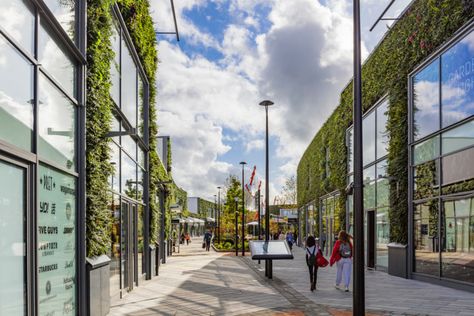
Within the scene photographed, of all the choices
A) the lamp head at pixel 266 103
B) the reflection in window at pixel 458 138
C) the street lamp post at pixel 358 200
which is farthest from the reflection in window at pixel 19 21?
the lamp head at pixel 266 103

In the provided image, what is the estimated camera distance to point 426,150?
16984 millimetres

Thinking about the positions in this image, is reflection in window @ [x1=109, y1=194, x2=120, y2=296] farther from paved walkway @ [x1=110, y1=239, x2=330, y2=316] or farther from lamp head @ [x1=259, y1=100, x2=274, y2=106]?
lamp head @ [x1=259, y1=100, x2=274, y2=106]

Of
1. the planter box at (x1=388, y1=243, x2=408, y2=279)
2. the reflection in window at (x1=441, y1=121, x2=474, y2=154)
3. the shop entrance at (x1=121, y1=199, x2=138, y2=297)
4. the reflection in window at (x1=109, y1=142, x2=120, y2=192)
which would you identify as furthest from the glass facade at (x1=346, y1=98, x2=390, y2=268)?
the reflection in window at (x1=109, y1=142, x2=120, y2=192)

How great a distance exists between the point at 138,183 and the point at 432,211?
337 inches

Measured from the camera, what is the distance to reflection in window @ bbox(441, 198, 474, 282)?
45.6ft

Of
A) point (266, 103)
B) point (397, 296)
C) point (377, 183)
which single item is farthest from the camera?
point (377, 183)

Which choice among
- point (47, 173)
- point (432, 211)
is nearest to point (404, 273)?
point (432, 211)

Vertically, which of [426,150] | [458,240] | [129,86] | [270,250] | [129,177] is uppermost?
[129,86]

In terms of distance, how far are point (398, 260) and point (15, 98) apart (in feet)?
50.0

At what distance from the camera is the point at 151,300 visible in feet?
41.1

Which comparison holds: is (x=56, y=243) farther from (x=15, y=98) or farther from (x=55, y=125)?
(x=15, y=98)

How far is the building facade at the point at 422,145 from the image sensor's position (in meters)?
14.5

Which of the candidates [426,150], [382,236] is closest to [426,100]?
[426,150]

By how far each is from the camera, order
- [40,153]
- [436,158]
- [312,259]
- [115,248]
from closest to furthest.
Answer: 1. [40,153]
2. [115,248]
3. [312,259]
4. [436,158]
